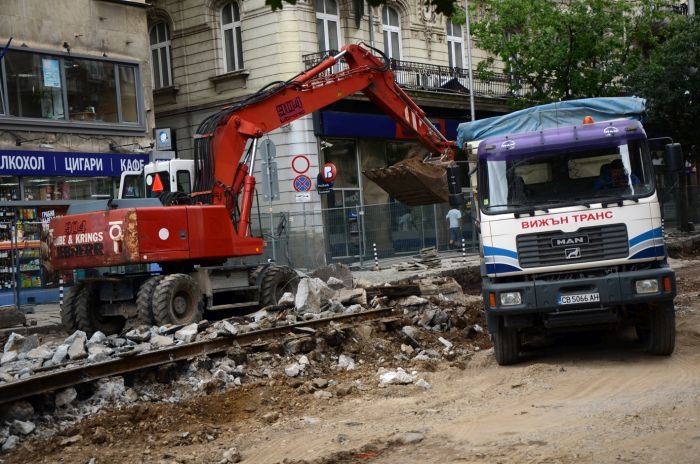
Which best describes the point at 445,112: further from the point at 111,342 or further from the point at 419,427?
the point at 419,427

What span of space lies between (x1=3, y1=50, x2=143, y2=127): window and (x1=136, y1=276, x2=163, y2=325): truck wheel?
978cm

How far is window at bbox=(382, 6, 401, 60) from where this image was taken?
34531 millimetres

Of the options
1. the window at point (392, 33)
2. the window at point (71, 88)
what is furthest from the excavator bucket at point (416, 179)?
the window at point (392, 33)

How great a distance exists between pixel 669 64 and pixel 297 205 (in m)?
14.1

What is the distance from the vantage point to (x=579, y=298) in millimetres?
10992

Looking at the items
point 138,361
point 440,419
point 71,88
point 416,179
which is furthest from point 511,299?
point 71,88

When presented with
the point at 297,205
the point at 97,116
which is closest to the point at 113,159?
the point at 97,116

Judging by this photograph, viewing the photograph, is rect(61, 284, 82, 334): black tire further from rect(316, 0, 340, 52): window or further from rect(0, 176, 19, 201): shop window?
rect(316, 0, 340, 52): window

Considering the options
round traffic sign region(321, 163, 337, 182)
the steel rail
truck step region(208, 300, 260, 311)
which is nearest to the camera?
the steel rail

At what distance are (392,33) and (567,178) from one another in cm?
2432

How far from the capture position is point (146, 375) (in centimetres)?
1152

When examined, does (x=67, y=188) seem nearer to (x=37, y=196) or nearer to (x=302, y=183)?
(x=37, y=196)

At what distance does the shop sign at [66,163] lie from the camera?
78.3ft

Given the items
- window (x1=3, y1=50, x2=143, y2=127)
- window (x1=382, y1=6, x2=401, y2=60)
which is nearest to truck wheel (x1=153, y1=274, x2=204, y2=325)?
window (x1=3, y1=50, x2=143, y2=127)
